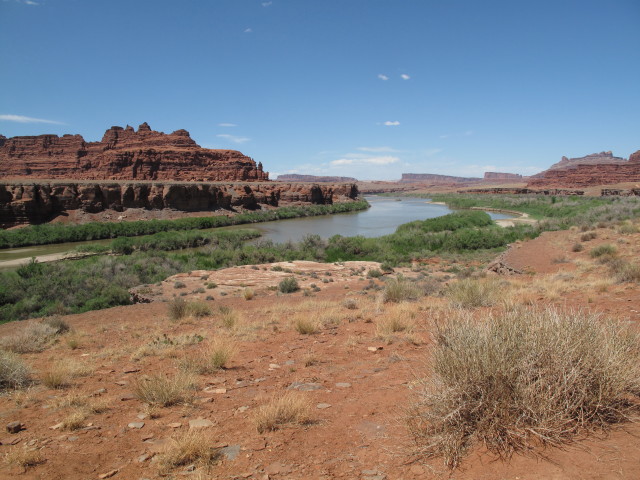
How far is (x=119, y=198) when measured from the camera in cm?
4978

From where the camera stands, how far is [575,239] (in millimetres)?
21062

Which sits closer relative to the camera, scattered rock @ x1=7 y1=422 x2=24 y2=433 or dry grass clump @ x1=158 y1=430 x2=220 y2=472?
dry grass clump @ x1=158 y1=430 x2=220 y2=472

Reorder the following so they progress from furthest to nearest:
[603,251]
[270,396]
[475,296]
Result: [603,251]
[475,296]
[270,396]

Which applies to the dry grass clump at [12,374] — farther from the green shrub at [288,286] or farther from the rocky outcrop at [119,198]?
the rocky outcrop at [119,198]

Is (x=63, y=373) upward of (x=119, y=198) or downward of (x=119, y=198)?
downward

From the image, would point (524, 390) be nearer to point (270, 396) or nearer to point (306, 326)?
point (270, 396)

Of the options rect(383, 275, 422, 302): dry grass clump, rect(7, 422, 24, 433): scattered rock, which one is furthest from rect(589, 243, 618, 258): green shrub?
rect(7, 422, 24, 433): scattered rock

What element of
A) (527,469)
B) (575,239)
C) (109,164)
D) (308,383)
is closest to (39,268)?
(308,383)

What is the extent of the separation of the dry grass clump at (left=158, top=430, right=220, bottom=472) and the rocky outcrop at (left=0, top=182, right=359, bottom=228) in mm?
48036

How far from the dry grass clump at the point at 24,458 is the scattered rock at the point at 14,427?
0.54 m

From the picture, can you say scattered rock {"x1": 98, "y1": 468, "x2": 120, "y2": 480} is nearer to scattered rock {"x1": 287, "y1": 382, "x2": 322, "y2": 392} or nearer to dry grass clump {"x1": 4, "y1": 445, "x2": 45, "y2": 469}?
dry grass clump {"x1": 4, "y1": 445, "x2": 45, "y2": 469}

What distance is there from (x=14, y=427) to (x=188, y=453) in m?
2.09

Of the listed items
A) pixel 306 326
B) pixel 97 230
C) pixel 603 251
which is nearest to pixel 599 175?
pixel 603 251

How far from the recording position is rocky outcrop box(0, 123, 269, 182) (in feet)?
311
